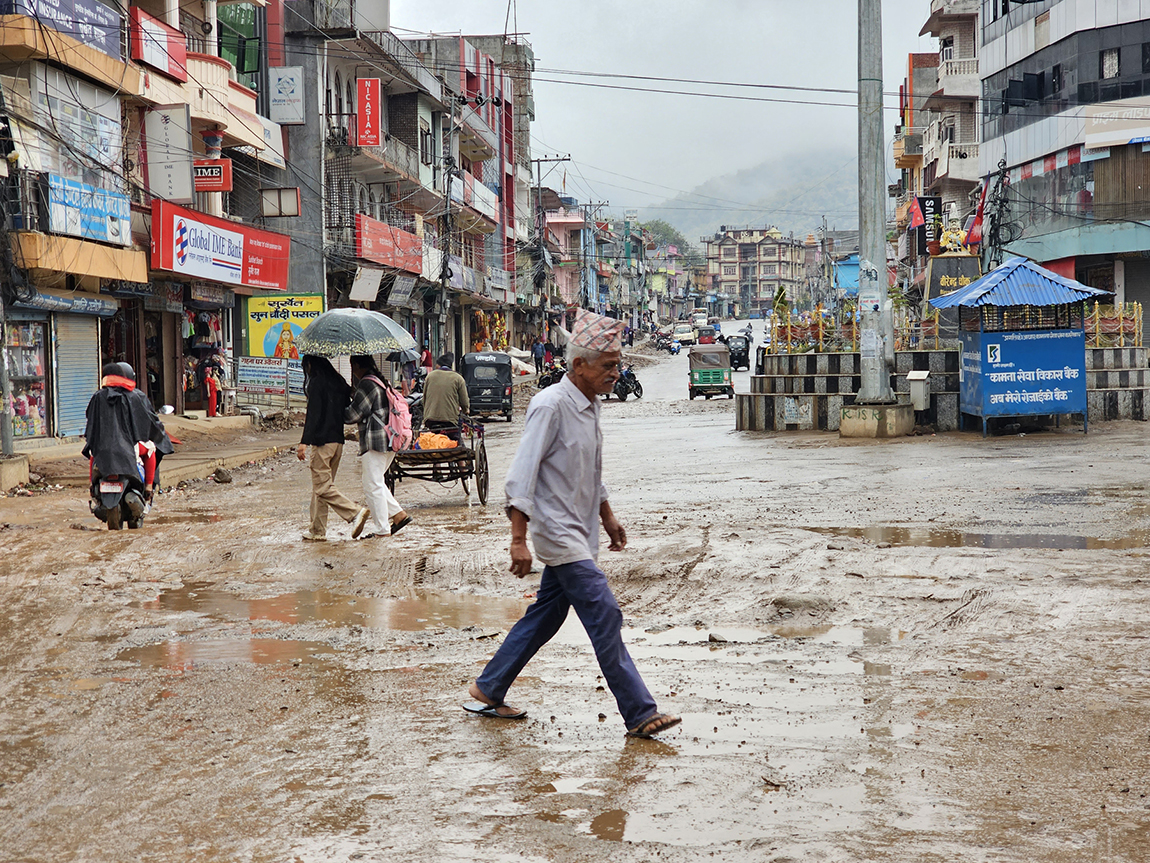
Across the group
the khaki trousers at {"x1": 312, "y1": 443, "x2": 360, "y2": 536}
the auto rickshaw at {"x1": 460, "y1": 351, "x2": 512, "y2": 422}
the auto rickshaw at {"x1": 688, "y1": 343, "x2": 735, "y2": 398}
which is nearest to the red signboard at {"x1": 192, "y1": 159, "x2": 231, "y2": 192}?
the auto rickshaw at {"x1": 460, "y1": 351, "x2": 512, "y2": 422}

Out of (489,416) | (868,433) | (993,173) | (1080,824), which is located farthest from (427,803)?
(993,173)

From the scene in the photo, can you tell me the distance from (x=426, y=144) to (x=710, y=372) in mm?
16069

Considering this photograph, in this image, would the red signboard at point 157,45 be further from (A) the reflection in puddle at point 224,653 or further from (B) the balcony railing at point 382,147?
(A) the reflection in puddle at point 224,653

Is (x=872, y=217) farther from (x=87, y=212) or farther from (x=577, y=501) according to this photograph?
(x=577, y=501)

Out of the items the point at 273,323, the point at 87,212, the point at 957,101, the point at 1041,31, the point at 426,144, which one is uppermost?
the point at 957,101

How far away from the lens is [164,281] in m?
25.0

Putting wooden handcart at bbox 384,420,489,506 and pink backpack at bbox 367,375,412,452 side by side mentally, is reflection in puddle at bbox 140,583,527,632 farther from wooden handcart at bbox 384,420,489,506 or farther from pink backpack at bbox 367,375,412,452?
wooden handcart at bbox 384,420,489,506

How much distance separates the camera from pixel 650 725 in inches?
185

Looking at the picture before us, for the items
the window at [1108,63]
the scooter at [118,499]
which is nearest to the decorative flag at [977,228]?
the window at [1108,63]

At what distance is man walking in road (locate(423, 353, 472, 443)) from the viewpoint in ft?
44.8

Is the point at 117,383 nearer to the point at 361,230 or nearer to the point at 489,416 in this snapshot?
the point at 489,416

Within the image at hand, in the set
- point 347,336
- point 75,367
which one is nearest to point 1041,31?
point 75,367

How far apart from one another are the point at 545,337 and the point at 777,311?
192 ft

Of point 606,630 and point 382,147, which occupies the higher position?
point 382,147
